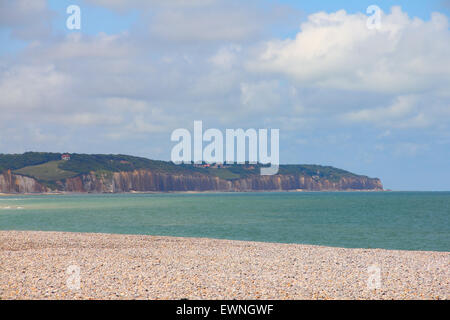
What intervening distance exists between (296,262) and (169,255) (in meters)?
6.64

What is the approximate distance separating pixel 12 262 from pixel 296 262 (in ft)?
42.1

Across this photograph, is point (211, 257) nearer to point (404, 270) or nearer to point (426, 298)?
point (404, 270)

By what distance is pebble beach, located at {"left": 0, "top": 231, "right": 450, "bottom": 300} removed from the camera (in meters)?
15.3

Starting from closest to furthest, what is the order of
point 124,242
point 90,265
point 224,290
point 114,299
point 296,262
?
point 114,299 → point 224,290 → point 90,265 → point 296,262 → point 124,242

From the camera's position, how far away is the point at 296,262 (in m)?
22.3

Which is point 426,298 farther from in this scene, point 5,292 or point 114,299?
point 5,292

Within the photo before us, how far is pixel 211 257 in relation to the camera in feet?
77.9

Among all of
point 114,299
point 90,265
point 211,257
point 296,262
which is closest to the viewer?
point 114,299

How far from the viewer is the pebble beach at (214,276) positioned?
602 inches

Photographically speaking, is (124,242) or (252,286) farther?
(124,242)

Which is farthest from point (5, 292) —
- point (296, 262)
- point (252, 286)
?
point (296, 262)

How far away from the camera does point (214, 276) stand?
711 inches
